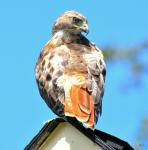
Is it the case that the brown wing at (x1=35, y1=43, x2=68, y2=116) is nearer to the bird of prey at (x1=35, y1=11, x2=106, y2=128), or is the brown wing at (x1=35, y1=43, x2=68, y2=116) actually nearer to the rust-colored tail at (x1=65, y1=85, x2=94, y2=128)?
the bird of prey at (x1=35, y1=11, x2=106, y2=128)

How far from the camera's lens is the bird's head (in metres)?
9.27

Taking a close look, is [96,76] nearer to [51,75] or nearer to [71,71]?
[71,71]

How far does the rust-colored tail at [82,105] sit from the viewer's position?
6.73m

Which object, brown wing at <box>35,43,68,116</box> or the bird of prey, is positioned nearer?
the bird of prey

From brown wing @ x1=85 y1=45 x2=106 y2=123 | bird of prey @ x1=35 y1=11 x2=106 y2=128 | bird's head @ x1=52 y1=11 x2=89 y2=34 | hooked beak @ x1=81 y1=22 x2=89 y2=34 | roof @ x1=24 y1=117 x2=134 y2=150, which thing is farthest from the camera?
bird's head @ x1=52 y1=11 x2=89 y2=34

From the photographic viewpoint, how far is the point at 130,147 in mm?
A: 5395

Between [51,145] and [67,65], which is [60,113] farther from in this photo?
[51,145]

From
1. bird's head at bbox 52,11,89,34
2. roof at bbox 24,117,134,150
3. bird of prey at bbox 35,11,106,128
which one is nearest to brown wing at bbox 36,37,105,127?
bird of prey at bbox 35,11,106,128

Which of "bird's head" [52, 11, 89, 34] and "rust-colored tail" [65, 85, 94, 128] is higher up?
"bird's head" [52, 11, 89, 34]

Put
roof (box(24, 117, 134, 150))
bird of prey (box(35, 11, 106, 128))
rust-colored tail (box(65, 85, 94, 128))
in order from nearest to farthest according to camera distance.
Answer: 1. roof (box(24, 117, 134, 150))
2. rust-colored tail (box(65, 85, 94, 128))
3. bird of prey (box(35, 11, 106, 128))

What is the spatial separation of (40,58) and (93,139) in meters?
3.56

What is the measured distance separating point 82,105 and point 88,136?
1545 millimetres

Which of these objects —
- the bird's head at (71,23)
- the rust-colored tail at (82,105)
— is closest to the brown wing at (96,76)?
the rust-colored tail at (82,105)

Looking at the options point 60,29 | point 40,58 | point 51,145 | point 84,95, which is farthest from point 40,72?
point 51,145
